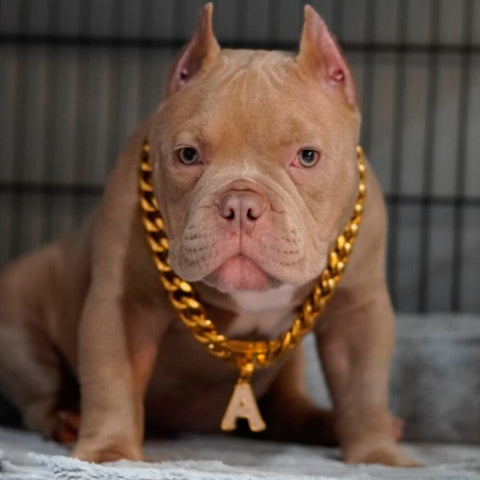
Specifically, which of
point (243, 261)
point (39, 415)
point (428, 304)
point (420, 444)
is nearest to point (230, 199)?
point (243, 261)

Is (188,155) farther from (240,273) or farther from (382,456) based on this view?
(382,456)

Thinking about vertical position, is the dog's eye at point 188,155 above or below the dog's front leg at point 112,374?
above

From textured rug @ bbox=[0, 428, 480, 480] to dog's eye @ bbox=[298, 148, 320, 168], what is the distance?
1.41ft

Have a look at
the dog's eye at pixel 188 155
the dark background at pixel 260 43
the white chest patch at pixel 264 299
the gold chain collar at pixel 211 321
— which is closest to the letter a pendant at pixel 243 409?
the gold chain collar at pixel 211 321

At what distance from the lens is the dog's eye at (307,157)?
175 centimetres

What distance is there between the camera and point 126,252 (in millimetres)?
1944

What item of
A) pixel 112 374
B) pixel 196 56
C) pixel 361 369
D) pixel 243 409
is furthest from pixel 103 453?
pixel 196 56

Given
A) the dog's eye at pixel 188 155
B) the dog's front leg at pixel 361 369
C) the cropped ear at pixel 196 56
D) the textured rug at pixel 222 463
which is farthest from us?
the dog's front leg at pixel 361 369

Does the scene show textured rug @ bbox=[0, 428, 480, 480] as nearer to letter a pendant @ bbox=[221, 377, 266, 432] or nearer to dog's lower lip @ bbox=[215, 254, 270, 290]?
letter a pendant @ bbox=[221, 377, 266, 432]

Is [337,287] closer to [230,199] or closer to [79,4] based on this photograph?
[230,199]

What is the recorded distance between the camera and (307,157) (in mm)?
1753

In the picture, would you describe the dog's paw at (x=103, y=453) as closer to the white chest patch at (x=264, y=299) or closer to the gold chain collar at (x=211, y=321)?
the gold chain collar at (x=211, y=321)

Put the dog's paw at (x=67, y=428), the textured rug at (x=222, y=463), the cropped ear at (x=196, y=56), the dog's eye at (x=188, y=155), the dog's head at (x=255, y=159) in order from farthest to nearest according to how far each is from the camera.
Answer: the dog's paw at (x=67, y=428) < the cropped ear at (x=196, y=56) < the dog's eye at (x=188, y=155) < the dog's head at (x=255, y=159) < the textured rug at (x=222, y=463)

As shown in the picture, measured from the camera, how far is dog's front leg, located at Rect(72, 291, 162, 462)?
1.84 m
